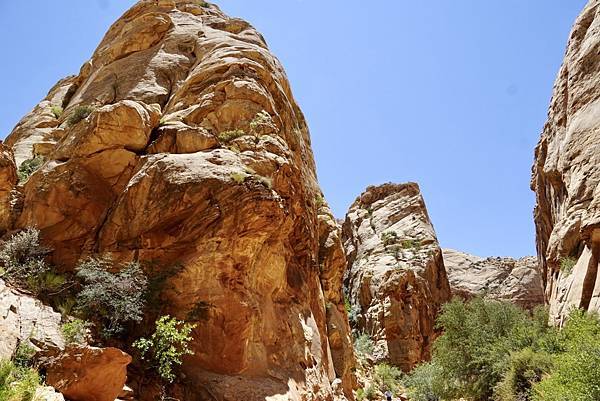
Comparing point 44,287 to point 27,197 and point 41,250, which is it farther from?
point 27,197

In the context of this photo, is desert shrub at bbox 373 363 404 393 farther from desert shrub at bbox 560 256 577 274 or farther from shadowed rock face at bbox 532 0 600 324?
desert shrub at bbox 560 256 577 274

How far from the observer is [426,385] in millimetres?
27469

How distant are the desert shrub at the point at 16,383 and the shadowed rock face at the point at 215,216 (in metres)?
3.84

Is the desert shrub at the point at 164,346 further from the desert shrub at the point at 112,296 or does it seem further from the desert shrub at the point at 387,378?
the desert shrub at the point at 387,378

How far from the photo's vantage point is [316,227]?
2159 centimetres

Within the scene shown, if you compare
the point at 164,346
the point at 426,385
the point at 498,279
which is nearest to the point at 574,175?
the point at 426,385

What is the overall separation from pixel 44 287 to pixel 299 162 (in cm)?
1288

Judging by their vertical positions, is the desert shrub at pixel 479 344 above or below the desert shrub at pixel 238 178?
below

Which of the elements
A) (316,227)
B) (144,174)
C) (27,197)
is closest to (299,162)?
(316,227)

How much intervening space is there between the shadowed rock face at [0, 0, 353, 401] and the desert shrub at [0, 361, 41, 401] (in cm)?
384

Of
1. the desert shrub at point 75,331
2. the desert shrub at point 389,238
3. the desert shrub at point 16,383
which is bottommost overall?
the desert shrub at point 16,383

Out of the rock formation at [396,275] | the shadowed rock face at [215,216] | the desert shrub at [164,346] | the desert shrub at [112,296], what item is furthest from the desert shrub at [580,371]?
the rock formation at [396,275]

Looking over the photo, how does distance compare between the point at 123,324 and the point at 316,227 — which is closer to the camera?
the point at 123,324

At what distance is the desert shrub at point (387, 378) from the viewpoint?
95.7 feet
